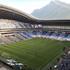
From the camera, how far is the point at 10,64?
3684cm

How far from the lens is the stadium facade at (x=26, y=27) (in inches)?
2820

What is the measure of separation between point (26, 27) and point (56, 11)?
92.6 feet

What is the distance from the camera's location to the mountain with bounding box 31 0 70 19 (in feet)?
324

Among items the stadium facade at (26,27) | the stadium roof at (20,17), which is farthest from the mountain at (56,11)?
the stadium roof at (20,17)

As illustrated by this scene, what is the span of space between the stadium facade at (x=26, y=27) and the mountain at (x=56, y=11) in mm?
15100

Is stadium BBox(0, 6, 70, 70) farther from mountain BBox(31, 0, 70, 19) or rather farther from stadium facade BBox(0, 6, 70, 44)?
mountain BBox(31, 0, 70, 19)

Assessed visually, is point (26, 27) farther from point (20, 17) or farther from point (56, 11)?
point (56, 11)

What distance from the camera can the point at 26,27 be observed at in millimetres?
83375

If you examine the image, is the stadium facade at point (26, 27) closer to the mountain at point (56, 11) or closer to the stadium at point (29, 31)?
the stadium at point (29, 31)

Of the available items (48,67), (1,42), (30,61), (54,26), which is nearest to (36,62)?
(30,61)

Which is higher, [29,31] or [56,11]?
[56,11]

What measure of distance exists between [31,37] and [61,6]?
36.5 metres

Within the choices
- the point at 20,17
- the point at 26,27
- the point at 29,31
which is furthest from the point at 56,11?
the point at 29,31

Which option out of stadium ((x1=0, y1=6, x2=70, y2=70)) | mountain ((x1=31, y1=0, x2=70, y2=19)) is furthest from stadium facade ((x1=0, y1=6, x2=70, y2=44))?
mountain ((x1=31, y1=0, x2=70, y2=19))
